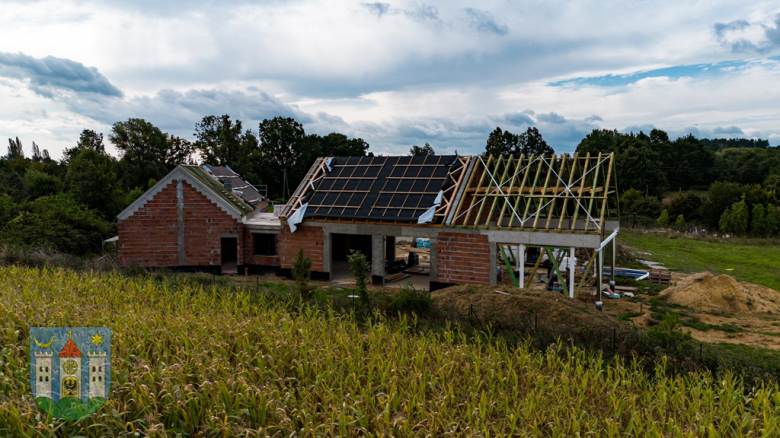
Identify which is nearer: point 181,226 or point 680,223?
point 181,226

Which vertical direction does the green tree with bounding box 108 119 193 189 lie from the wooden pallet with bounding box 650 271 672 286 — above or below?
above

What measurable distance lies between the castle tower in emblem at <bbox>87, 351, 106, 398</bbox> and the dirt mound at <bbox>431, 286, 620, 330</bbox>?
8.41 metres

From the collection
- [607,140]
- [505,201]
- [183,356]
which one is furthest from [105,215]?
[607,140]

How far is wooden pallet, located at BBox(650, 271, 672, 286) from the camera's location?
22.6 metres

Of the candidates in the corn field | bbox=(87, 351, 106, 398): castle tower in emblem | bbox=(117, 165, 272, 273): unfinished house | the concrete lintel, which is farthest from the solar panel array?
bbox=(87, 351, 106, 398): castle tower in emblem

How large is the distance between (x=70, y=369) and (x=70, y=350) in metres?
0.72

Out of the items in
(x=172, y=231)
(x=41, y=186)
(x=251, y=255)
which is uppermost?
(x=41, y=186)

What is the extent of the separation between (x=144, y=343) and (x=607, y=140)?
81.3 metres

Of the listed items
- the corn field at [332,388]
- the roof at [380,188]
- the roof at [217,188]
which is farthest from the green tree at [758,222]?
the roof at [217,188]

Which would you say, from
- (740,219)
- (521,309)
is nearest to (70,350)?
(521,309)

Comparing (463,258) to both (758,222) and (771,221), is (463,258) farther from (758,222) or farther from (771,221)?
(771,221)

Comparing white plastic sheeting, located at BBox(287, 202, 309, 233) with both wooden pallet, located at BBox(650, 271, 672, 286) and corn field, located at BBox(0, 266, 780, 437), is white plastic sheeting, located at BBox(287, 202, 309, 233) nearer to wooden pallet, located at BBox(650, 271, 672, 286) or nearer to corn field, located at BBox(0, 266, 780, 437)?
corn field, located at BBox(0, 266, 780, 437)

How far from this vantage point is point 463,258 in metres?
19.7

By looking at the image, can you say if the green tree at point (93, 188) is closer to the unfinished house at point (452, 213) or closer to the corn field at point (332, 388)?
the unfinished house at point (452, 213)
